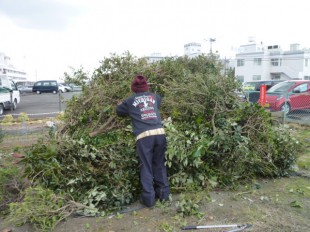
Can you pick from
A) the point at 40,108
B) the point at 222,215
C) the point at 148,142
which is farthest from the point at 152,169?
the point at 40,108

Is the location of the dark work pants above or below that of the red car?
below

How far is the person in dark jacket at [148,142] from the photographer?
3281mm

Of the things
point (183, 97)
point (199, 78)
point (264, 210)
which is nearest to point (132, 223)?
point (264, 210)

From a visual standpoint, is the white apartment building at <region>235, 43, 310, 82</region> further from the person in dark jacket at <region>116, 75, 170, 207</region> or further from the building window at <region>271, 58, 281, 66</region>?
the person in dark jacket at <region>116, 75, 170, 207</region>

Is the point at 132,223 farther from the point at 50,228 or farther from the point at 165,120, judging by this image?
the point at 165,120

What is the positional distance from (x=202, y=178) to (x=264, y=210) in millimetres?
890

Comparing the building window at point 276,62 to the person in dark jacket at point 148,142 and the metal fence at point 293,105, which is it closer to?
the metal fence at point 293,105

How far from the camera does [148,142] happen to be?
328 centimetres

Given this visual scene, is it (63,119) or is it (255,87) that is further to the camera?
(255,87)

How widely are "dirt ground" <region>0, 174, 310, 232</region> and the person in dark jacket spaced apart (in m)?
0.22

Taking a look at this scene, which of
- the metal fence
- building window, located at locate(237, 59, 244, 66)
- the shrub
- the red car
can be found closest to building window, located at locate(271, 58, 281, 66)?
building window, located at locate(237, 59, 244, 66)

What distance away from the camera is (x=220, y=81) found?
4.51 m

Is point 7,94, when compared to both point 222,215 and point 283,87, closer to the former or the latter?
point 283,87

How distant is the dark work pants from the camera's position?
10.8 feet
